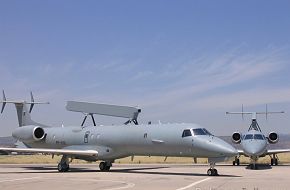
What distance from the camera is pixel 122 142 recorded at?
29.3 metres

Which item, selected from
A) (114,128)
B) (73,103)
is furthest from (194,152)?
(73,103)

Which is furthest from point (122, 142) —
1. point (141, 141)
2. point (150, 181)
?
point (150, 181)

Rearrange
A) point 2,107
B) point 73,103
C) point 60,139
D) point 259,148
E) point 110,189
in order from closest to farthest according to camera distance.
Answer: point 110,189 < point 259,148 < point 60,139 < point 2,107 < point 73,103

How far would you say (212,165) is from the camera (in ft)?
79.3

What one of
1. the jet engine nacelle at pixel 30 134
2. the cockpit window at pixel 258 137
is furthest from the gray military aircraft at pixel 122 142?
the cockpit window at pixel 258 137

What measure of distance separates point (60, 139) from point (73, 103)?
1447cm

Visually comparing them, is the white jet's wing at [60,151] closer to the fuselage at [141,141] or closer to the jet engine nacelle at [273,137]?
the fuselage at [141,141]

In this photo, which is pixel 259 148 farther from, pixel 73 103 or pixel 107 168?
pixel 73 103

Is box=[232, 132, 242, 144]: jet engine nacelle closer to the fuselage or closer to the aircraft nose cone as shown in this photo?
the fuselage

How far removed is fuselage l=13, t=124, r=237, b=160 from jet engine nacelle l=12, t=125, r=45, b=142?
0.80 ft

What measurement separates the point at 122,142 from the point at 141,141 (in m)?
1.80

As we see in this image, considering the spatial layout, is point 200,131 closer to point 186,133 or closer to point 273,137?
point 186,133

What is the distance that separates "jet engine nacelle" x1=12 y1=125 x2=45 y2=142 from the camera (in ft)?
116

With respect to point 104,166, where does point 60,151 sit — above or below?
above
